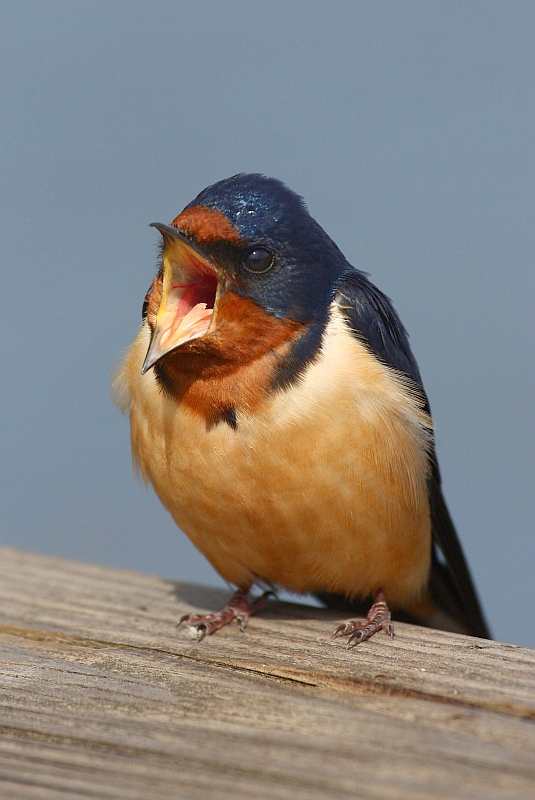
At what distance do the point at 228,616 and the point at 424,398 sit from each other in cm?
88

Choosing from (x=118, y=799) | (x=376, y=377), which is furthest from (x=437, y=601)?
(x=118, y=799)

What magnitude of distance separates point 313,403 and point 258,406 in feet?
0.48

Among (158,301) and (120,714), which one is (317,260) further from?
(120,714)

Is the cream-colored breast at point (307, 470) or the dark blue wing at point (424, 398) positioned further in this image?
the dark blue wing at point (424, 398)

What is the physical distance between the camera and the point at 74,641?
99.3 inches

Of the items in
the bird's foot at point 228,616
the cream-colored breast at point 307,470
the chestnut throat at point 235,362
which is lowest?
the bird's foot at point 228,616

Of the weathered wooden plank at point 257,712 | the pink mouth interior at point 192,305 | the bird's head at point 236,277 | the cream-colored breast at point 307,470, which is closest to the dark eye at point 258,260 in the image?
the bird's head at point 236,277

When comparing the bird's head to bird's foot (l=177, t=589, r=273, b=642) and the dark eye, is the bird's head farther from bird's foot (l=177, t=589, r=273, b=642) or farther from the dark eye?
bird's foot (l=177, t=589, r=273, b=642)

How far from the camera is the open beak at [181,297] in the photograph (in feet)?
8.11

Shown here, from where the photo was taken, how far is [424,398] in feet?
10.0

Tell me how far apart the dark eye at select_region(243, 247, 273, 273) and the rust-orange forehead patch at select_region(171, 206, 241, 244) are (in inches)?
2.2

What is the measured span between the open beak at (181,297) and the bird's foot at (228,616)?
0.75 m

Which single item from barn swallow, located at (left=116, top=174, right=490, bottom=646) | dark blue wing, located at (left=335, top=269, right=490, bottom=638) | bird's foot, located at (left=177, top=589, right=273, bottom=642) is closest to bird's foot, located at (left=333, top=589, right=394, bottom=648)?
barn swallow, located at (left=116, top=174, right=490, bottom=646)

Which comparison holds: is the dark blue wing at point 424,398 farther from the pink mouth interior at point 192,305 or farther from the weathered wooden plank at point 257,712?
the weathered wooden plank at point 257,712
